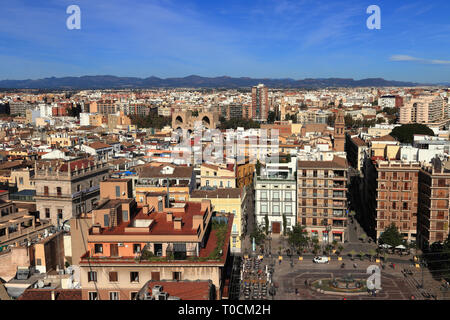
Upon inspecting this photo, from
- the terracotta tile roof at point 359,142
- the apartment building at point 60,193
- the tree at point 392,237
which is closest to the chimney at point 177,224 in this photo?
the apartment building at point 60,193

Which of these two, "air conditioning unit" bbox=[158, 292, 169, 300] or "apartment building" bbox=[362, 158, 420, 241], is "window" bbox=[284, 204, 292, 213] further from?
"air conditioning unit" bbox=[158, 292, 169, 300]

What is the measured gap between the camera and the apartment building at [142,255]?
34.1 ft

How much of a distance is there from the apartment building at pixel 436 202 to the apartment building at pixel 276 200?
6667 millimetres

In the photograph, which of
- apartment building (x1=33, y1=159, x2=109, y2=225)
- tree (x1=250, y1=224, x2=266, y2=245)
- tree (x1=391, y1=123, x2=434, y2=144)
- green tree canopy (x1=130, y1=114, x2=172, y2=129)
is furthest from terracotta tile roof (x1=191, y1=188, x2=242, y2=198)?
green tree canopy (x1=130, y1=114, x2=172, y2=129)

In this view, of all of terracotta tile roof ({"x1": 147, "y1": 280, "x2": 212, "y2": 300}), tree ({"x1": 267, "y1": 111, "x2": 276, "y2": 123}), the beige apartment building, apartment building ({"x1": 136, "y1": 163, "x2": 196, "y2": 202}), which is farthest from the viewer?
tree ({"x1": 267, "y1": 111, "x2": 276, "y2": 123})

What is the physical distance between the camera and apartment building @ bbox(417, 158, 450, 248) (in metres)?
21.3

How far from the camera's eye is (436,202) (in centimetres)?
2147

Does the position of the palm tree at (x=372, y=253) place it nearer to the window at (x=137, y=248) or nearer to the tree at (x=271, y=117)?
the window at (x=137, y=248)

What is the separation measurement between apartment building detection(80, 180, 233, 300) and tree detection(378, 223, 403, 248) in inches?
516

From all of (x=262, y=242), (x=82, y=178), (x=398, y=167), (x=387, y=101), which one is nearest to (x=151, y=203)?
(x=82, y=178)
